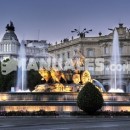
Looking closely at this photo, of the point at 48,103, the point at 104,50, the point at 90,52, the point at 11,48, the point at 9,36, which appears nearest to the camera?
the point at 48,103

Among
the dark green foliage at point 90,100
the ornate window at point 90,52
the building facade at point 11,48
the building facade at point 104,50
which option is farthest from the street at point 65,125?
the building facade at point 11,48

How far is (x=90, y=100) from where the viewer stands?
32906mm

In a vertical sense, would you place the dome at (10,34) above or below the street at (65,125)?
above

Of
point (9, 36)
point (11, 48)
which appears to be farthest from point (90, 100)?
point (9, 36)

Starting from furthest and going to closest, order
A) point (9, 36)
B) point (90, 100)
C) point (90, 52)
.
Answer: point (9, 36) < point (90, 52) < point (90, 100)

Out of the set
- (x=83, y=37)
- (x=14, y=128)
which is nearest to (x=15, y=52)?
(x=83, y=37)

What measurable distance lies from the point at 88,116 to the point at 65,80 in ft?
39.9

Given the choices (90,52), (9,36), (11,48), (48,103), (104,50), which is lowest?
(48,103)

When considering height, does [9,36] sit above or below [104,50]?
above

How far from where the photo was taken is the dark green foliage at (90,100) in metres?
32.8

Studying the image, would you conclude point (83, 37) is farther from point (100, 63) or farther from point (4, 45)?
point (4, 45)

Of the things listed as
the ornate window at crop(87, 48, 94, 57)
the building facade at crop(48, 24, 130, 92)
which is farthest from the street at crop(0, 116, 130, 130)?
the ornate window at crop(87, 48, 94, 57)

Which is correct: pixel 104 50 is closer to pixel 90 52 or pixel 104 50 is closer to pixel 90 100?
pixel 90 52

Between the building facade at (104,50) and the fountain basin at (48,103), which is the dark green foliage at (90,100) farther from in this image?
the building facade at (104,50)
